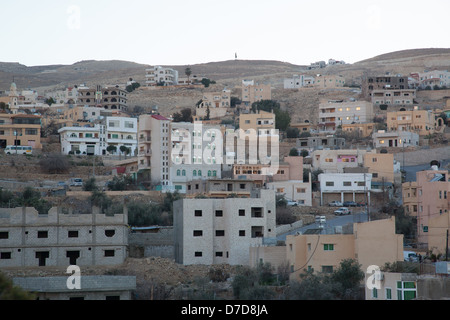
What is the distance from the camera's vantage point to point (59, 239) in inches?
1439

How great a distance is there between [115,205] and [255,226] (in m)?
11.8

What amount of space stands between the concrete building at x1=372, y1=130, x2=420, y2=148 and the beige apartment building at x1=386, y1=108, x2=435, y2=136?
3.36 meters

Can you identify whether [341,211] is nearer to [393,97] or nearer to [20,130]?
[20,130]

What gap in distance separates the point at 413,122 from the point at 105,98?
35736mm

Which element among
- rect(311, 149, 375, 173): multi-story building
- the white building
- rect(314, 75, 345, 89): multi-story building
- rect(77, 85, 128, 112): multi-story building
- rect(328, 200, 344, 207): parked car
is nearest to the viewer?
rect(328, 200, 344, 207): parked car

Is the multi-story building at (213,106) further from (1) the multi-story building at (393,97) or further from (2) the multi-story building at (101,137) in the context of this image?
(2) the multi-story building at (101,137)

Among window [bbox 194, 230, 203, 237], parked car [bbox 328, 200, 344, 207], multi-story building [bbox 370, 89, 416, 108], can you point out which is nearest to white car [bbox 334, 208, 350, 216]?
parked car [bbox 328, 200, 344, 207]

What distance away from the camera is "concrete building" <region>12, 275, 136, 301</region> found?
2992 cm

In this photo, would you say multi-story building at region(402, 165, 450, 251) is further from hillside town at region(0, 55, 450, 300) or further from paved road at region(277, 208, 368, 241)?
paved road at region(277, 208, 368, 241)

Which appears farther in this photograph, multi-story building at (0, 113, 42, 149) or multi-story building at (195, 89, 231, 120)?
multi-story building at (195, 89, 231, 120)

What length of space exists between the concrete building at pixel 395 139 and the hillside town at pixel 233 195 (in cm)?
11

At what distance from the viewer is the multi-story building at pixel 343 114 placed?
266 ft

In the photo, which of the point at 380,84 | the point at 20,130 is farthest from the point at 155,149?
the point at 380,84

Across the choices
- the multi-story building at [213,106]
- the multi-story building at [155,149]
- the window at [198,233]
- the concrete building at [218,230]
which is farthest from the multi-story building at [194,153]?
the multi-story building at [213,106]
